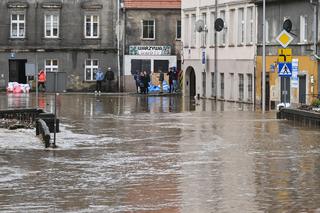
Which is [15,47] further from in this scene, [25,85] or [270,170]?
[270,170]

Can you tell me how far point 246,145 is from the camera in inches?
1047

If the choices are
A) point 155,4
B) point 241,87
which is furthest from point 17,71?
point 241,87

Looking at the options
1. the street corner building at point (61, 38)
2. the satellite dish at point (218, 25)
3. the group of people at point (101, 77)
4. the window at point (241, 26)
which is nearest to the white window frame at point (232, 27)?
the satellite dish at point (218, 25)

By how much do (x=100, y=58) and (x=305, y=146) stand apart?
5124cm

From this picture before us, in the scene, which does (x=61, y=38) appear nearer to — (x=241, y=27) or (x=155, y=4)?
(x=155, y=4)

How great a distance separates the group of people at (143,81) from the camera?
72.4m

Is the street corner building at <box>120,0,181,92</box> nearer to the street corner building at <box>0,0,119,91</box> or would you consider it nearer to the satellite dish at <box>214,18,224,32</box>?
the street corner building at <box>0,0,119,91</box>

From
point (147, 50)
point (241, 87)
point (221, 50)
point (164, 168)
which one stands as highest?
point (147, 50)

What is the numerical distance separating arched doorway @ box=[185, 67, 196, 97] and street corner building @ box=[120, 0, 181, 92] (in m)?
7.28

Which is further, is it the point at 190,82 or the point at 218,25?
the point at 190,82

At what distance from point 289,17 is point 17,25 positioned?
3023cm

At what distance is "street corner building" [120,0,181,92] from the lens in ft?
251

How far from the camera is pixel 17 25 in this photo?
75688 millimetres

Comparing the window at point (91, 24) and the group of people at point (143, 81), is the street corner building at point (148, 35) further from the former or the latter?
the group of people at point (143, 81)
